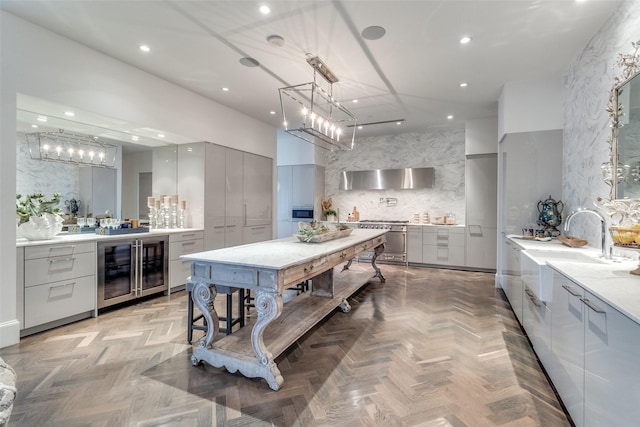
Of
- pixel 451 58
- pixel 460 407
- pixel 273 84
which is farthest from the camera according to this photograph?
pixel 273 84

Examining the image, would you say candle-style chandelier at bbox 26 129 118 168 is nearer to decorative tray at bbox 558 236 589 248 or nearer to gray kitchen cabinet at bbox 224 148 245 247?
gray kitchen cabinet at bbox 224 148 245 247

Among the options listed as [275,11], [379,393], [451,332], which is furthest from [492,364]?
[275,11]

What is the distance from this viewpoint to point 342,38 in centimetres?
302

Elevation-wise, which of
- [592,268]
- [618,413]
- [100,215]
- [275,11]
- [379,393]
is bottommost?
[379,393]

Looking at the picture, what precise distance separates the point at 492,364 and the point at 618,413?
1287mm

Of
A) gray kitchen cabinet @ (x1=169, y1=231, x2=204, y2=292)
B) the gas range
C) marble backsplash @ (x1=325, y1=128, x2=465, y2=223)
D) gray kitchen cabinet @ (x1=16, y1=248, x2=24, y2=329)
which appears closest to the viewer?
gray kitchen cabinet @ (x1=16, y1=248, x2=24, y2=329)

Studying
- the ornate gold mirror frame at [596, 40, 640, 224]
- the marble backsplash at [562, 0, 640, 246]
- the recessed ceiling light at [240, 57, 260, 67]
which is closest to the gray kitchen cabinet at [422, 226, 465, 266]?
the marble backsplash at [562, 0, 640, 246]

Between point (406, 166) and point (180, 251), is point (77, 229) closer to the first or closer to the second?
point (180, 251)

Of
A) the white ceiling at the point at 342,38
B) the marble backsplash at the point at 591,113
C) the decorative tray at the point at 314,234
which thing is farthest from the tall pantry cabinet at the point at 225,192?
the marble backsplash at the point at 591,113

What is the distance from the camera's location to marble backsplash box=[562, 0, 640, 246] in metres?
2.48

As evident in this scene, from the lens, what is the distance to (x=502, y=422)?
68.7 inches

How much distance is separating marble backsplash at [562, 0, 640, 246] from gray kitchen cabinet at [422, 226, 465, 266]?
A: 2.40m

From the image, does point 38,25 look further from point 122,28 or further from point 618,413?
point 618,413

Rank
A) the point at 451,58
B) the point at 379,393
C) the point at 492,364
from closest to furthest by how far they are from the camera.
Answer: the point at 379,393, the point at 492,364, the point at 451,58
